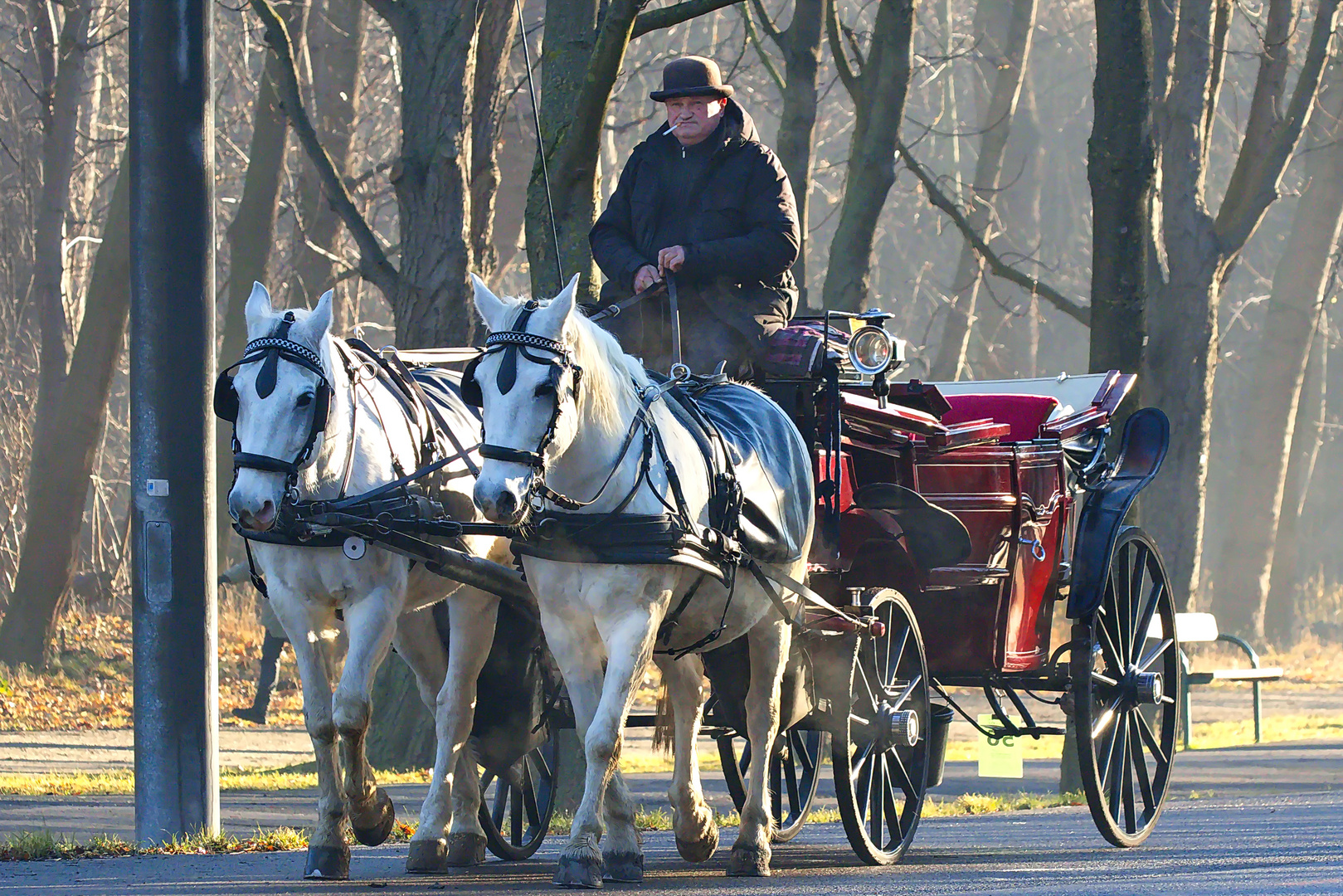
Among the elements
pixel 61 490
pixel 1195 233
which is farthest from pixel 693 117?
pixel 61 490

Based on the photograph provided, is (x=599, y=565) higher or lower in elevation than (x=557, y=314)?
lower

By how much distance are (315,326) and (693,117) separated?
84.7 inches

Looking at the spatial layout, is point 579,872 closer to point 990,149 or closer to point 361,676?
point 361,676

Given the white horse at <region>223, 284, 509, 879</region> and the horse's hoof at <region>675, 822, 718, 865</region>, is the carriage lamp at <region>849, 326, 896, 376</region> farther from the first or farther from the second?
the horse's hoof at <region>675, 822, 718, 865</region>

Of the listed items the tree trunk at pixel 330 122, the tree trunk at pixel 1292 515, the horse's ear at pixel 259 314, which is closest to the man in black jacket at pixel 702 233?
the horse's ear at pixel 259 314

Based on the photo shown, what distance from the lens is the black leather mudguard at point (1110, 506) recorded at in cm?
838

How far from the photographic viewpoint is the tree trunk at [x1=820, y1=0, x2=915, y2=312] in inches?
630

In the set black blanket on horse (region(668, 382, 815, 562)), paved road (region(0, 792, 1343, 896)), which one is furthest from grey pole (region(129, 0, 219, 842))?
black blanket on horse (region(668, 382, 815, 562))

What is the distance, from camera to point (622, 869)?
Result: 22.4 ft

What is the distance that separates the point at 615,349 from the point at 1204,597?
89.4ft

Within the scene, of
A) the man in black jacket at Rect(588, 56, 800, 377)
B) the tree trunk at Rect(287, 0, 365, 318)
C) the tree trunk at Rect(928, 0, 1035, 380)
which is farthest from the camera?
the tree trunk at Rect(928, 0, 1035, 380)

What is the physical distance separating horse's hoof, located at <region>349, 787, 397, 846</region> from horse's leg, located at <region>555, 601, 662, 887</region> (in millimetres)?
975

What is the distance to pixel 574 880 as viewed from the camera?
641 cm

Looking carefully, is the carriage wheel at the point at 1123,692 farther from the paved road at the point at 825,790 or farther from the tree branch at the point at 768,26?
the tree branch at the point at 768,26
